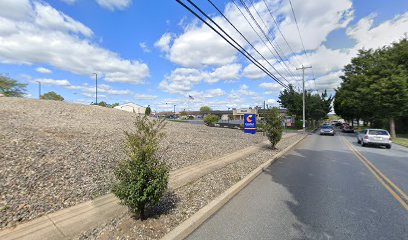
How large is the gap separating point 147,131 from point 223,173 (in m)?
4.44

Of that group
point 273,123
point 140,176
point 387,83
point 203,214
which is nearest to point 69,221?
point 140,176

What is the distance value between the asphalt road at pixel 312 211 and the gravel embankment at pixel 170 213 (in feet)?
1.58

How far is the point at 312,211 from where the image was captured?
15.7 feet

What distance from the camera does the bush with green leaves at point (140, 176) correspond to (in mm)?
3797

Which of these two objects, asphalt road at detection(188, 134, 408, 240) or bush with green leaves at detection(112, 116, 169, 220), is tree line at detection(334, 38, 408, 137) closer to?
asphalt road at detection(188, 134, 408, 240)

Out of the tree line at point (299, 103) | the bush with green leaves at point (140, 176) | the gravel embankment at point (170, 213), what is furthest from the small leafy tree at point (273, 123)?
the tree line at point (299, 103)

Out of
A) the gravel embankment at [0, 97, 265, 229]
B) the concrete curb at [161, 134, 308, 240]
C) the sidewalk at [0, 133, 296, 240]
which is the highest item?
the gravel embankment at [0, 97, 265, 229]

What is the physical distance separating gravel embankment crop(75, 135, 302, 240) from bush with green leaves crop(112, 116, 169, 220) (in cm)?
30

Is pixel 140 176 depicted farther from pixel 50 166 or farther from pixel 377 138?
pixel 377 138

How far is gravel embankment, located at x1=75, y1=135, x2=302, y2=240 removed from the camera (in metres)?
3.66

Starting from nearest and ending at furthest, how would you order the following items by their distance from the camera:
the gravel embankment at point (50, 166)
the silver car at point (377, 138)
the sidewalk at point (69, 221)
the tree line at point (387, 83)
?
the sidewalk at point (69, 221), the gravel embankment at point (50, 166), the silver car at point (377, 138), the tree line at point (387, 83)

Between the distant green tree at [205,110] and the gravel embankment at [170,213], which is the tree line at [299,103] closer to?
the gravel embankment at [170,213]

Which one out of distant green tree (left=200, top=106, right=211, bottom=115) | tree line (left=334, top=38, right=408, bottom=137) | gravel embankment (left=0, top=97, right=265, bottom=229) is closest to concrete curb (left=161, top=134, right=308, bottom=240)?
gravel embankment (left=0, top=97, right=265, bottom=229)

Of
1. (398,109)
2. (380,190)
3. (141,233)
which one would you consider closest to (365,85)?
(398,109)
